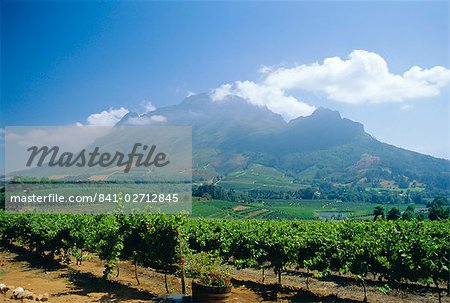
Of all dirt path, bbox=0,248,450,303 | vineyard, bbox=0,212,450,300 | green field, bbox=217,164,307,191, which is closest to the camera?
vineyard, bbox=0,212,450,300

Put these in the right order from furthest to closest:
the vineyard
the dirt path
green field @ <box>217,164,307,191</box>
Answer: green field @ <box>217,164,307,191</box> < the dirt path < the vineyard

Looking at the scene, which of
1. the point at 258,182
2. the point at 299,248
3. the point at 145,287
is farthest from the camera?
the point at 258,182

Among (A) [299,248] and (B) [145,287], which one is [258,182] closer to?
(A) [299,248]

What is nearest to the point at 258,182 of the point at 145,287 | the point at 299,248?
the point at 299,248

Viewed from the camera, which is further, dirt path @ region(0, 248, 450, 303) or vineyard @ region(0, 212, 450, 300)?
dirt path @ region(0, 248, 450, 303)

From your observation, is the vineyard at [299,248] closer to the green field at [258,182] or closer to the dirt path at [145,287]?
the dirt path at [145,287]

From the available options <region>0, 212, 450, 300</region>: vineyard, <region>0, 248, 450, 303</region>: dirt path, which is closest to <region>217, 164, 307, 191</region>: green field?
<region>0, 248, 450, 303</region>: dirt path

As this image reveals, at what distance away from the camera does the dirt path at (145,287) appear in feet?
39.9

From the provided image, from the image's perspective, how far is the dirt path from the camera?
39.9 ft

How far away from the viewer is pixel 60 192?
217 ft

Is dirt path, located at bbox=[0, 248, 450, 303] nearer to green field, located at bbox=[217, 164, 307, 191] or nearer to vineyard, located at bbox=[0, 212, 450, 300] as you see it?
vineyard, located at bbox=[0, 212, 450, 300]

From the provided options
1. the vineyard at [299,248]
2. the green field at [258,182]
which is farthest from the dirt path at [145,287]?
the green field at [258,182]

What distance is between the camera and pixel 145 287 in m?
13.5

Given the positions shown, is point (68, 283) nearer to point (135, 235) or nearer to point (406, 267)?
point (135, 235)
